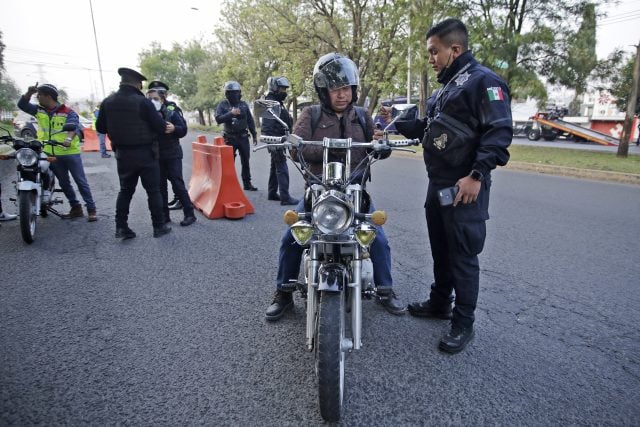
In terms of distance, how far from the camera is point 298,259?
2883mm

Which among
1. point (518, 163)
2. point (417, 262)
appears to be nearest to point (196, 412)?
point (417, 262)

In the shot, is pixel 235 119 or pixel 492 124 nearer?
pixel 492 124

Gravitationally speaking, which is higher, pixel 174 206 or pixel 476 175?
pixel 476 175

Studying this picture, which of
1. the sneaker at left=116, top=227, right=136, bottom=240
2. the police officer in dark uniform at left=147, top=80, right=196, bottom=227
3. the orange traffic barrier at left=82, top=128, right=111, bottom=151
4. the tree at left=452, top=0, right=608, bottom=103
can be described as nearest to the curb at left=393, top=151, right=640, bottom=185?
the tree at left=452, top=0, right=608, bottom=103

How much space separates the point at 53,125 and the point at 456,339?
19.0 feet

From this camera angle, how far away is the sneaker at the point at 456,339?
256 centimetres

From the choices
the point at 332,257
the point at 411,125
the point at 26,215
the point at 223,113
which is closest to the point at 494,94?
the point at 411,125

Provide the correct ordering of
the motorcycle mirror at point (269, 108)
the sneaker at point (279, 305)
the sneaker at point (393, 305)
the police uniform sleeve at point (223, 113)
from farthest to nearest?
the police uniform sleeve at point (223, 113), the sneaker at point (393, 305), the sneaker at point (279, 305), the motorcycle mirror at point (269, 108)

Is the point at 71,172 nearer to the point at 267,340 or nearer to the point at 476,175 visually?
the point at 267,340

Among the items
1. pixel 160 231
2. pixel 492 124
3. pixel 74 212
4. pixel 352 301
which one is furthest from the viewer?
pixel 74 212

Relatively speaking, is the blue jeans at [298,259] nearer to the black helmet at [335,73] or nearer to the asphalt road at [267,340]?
the asphalt road at [267,340]

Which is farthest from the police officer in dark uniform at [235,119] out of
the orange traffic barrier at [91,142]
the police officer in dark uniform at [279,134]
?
the orange traffic barrier at [91,142]

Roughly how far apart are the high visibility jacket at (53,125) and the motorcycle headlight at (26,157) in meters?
0.43

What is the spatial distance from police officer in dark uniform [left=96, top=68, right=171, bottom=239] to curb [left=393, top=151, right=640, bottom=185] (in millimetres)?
9689
